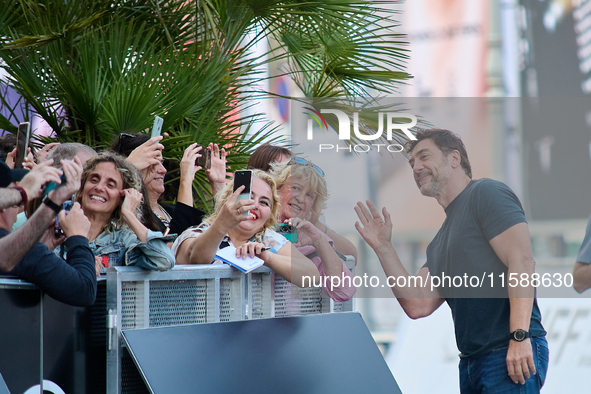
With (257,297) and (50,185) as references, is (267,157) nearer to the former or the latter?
(257,297)

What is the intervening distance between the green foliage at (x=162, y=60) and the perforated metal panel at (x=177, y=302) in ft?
6.41

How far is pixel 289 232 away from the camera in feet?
9.73


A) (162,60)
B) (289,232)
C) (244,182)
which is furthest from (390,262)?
(162,60)

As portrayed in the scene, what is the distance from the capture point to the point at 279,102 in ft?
37.9

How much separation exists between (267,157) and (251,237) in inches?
32.6

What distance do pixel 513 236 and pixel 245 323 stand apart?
1.11m

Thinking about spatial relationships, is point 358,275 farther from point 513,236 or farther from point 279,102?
point 279,102

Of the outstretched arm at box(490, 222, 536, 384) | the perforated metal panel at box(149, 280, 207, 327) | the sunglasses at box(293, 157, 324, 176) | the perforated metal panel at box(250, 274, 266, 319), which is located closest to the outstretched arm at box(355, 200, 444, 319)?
the sunglasses at box(293, 157, 324, 176)

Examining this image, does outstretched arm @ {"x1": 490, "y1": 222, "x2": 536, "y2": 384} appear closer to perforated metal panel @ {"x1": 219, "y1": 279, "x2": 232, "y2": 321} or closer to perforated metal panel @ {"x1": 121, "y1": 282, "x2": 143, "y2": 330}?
perforated metal panel @ {"x1": 219, "y1": 279, "x2": 232, "y2": 321}

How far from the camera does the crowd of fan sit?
2199mm

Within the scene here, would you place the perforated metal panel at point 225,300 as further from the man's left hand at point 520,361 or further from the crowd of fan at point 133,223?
the man's left hand at point 520,361

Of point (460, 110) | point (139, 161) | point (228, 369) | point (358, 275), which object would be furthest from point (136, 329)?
point (460, 110)

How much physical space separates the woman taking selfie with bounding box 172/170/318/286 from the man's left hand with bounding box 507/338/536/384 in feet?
2.72

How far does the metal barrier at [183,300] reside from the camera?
7.34 feet
